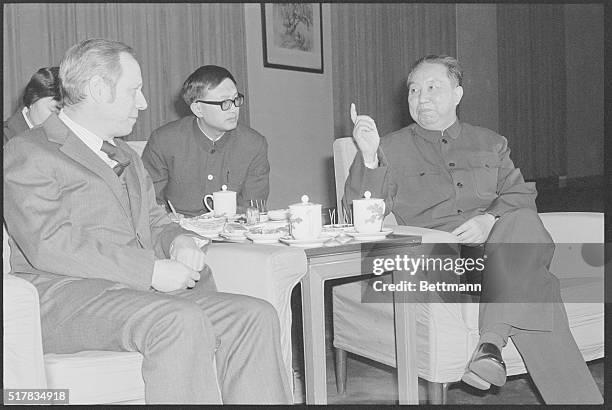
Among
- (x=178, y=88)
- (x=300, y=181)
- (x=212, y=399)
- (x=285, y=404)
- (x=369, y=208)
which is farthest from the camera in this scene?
(x=300, y=181)

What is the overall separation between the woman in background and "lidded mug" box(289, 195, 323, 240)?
124 cm

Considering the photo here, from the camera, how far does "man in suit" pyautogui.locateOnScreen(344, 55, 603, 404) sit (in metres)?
1.80

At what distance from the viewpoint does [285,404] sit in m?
1.53

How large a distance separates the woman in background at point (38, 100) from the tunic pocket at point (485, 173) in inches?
57.4

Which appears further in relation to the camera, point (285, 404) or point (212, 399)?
point (285, 404)

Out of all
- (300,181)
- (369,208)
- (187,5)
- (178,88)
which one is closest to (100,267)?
(369,208)

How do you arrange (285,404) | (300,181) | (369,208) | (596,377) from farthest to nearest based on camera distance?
1. (300,181)
2. (596,377)
3. (369,208)
4. (285,404)

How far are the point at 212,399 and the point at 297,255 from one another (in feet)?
1.24

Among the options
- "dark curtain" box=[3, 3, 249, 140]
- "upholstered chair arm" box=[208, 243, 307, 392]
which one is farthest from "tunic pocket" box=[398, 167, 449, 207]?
"dark curtain" box=[3, 3, 249, 140]

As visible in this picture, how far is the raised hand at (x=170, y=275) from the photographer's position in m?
1.53

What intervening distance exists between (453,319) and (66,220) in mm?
1033

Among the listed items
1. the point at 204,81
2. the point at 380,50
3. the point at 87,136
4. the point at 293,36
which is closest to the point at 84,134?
the point at 87,136

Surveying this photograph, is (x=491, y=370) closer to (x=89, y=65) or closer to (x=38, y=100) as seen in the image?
(x=89, y=65)

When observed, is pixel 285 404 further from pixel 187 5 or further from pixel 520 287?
pixel 187 5
